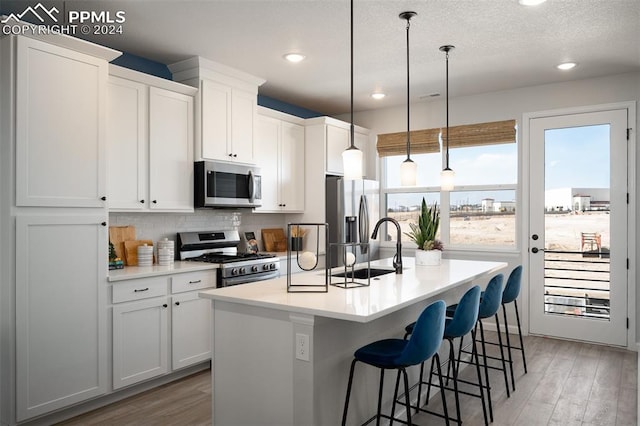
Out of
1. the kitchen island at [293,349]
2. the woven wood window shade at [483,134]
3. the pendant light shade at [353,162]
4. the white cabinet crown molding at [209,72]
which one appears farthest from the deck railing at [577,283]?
the white cabinet crown molding at [209,72]

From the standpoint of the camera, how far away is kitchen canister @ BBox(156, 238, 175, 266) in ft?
12.7

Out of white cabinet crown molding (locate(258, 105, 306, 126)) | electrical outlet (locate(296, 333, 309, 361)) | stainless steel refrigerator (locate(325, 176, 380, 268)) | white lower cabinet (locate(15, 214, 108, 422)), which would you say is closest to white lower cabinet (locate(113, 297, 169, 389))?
white lower cabinet (locate(15, 214, 108, 422))

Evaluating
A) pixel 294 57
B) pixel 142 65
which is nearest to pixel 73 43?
pixel 142 65

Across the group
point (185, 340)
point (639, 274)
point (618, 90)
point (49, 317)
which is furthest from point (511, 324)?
point (49, 317)

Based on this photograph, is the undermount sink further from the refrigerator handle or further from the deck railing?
the deck railing

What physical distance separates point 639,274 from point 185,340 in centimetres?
418

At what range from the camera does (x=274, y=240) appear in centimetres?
528

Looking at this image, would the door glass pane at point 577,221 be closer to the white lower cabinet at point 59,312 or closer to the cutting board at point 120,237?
the cutting board at point 120,237

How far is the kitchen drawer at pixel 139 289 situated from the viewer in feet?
10.4

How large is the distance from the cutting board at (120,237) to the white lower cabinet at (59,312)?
2.04 ft

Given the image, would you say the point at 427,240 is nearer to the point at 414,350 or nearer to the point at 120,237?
the point at 414,350

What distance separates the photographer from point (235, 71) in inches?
168

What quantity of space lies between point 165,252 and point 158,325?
70 centimetres

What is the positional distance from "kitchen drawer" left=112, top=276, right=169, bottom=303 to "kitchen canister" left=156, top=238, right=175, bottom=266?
16.5 inches
